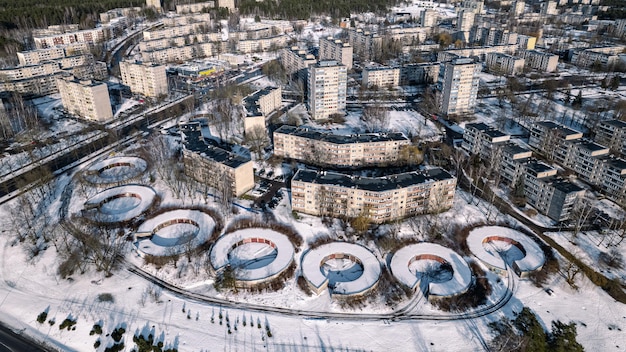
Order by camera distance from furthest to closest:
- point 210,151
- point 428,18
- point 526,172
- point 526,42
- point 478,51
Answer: point 428,18, point 526,42, point 478,51, point 210,151, point 526,172

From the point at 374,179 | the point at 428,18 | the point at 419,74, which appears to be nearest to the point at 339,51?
the point at 419,74

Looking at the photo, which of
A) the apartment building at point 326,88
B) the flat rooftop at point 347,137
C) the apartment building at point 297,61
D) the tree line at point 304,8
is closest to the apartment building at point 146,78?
the apartment building at point 297,61

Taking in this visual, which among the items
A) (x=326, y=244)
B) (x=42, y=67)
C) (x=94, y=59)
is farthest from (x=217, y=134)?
(x=94, y=59)

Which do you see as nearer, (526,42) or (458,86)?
(458,86)

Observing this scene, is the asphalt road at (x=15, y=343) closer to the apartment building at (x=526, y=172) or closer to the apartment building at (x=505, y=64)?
the apartment building at (x=526, y=172)

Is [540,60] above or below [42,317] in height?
above

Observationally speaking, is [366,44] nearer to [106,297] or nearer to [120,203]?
[120,203]
